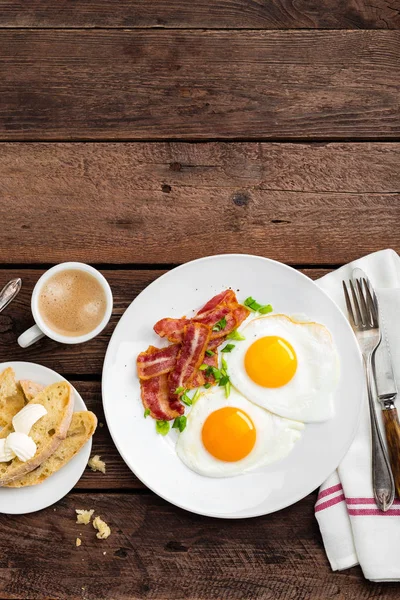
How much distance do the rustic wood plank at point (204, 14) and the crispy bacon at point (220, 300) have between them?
884mm

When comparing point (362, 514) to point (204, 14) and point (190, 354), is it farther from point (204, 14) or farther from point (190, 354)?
point (204, 14)

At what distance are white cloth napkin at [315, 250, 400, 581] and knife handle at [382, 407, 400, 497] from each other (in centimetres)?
4

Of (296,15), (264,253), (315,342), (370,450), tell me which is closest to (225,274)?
(264,253)

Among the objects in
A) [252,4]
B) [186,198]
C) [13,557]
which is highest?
[252,4]

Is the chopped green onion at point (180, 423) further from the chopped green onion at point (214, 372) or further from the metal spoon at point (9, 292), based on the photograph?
the metal spoon at point (9, 292)

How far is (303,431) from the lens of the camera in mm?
1877

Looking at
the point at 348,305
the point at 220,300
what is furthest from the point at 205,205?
the point at 348,305

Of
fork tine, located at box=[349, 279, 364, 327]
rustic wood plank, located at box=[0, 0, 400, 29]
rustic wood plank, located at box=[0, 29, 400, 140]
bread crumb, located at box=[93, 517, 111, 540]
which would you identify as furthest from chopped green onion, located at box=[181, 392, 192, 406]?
rustic wood plank, located at box=[0, 0, 400, 29]

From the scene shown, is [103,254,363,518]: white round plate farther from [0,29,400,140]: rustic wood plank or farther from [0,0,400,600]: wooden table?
[0,29,400,140]: rustic wood plank

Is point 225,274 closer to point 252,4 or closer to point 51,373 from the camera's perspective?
point 51,373

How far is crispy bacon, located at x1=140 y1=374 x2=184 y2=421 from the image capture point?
1.89 meters

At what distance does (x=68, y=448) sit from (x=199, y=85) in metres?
1.21

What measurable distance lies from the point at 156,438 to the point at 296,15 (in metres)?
1.42

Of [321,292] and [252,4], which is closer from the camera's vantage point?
[321,292]
